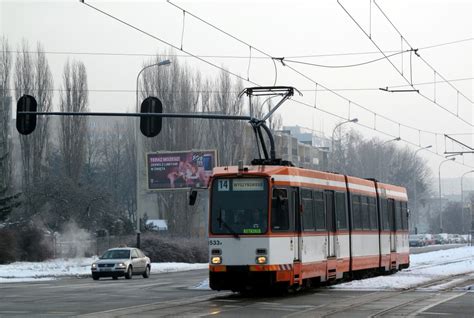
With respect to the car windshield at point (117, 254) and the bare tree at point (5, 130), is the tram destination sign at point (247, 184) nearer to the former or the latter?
the car windshield at point (117, 254)

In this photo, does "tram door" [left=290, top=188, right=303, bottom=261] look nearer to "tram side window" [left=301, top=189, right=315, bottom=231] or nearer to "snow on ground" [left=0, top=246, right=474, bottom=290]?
"tram side window" [left=301, top=189, right=315, bottom=231]

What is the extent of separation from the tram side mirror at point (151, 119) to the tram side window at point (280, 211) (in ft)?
23.2

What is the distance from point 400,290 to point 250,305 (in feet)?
22.1

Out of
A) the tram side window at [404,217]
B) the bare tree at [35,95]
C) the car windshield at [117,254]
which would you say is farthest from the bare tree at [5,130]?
the tram side window at [404,217]

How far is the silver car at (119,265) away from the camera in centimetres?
3912

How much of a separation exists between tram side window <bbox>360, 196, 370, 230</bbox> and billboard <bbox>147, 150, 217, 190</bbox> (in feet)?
99.4

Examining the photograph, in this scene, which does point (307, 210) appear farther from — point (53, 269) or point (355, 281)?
point (53, 269)

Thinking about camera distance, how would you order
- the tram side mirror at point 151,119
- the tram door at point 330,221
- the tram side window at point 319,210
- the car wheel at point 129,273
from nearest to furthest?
the tram side window at point 319,210
the tram door at point 330,221
the tram side mirror at point 151,119
the car wheel at point 129,273

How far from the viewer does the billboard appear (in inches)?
2383

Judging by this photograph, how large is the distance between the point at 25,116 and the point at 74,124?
38.0m

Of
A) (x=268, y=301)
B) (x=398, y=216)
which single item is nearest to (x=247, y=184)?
(x=268, y=301)

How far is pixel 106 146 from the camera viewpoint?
107125mm

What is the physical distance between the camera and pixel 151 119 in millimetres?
28406

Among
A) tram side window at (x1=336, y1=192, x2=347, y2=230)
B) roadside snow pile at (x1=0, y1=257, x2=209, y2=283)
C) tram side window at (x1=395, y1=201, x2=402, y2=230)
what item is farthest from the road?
roadside snow pile at (x1=0, y1=257, x2=209, y2=283)
